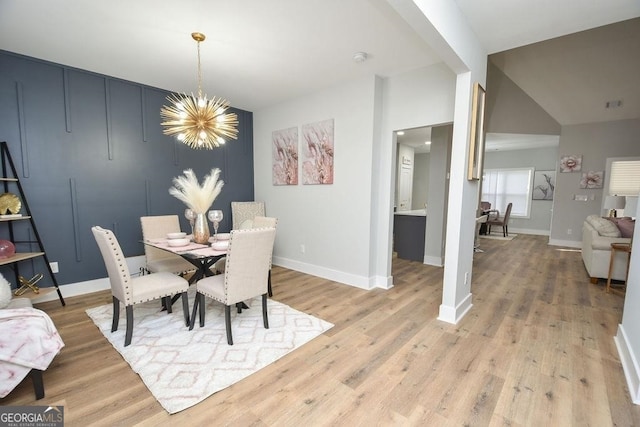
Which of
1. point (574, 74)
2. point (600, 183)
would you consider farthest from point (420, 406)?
point (600, 183)

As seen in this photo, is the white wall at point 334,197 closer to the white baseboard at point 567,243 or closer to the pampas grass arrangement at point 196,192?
the pampas grass arrangement at point 196,192

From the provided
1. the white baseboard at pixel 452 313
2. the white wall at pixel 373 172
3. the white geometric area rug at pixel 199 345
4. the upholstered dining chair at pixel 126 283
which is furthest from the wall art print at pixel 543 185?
the upholstered dining chair at pixel 126 283

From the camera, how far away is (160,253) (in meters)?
3.25

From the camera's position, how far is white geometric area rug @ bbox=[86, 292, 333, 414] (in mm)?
1745

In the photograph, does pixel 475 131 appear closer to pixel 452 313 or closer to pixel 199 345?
pixel 452 313

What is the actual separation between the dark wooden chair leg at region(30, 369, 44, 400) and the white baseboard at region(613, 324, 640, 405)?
3.52m

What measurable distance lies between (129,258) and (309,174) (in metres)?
2.68

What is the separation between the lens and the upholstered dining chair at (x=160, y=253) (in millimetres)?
2924

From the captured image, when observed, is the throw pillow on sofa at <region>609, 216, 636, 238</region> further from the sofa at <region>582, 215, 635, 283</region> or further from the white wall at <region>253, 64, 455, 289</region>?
the white wall at <region>253, 64, 455, 289</region>

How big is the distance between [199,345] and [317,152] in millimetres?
2734

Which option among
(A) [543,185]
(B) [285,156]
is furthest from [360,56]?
(A) [543,185]

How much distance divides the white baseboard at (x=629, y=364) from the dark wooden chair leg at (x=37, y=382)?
11.5ft

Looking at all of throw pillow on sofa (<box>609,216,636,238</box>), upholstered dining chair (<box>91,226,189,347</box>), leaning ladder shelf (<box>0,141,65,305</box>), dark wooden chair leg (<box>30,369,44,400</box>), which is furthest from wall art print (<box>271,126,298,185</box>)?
throw pillow on sofa (<box>609,216,636,238</box>)

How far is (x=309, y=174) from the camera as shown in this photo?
402 cm
